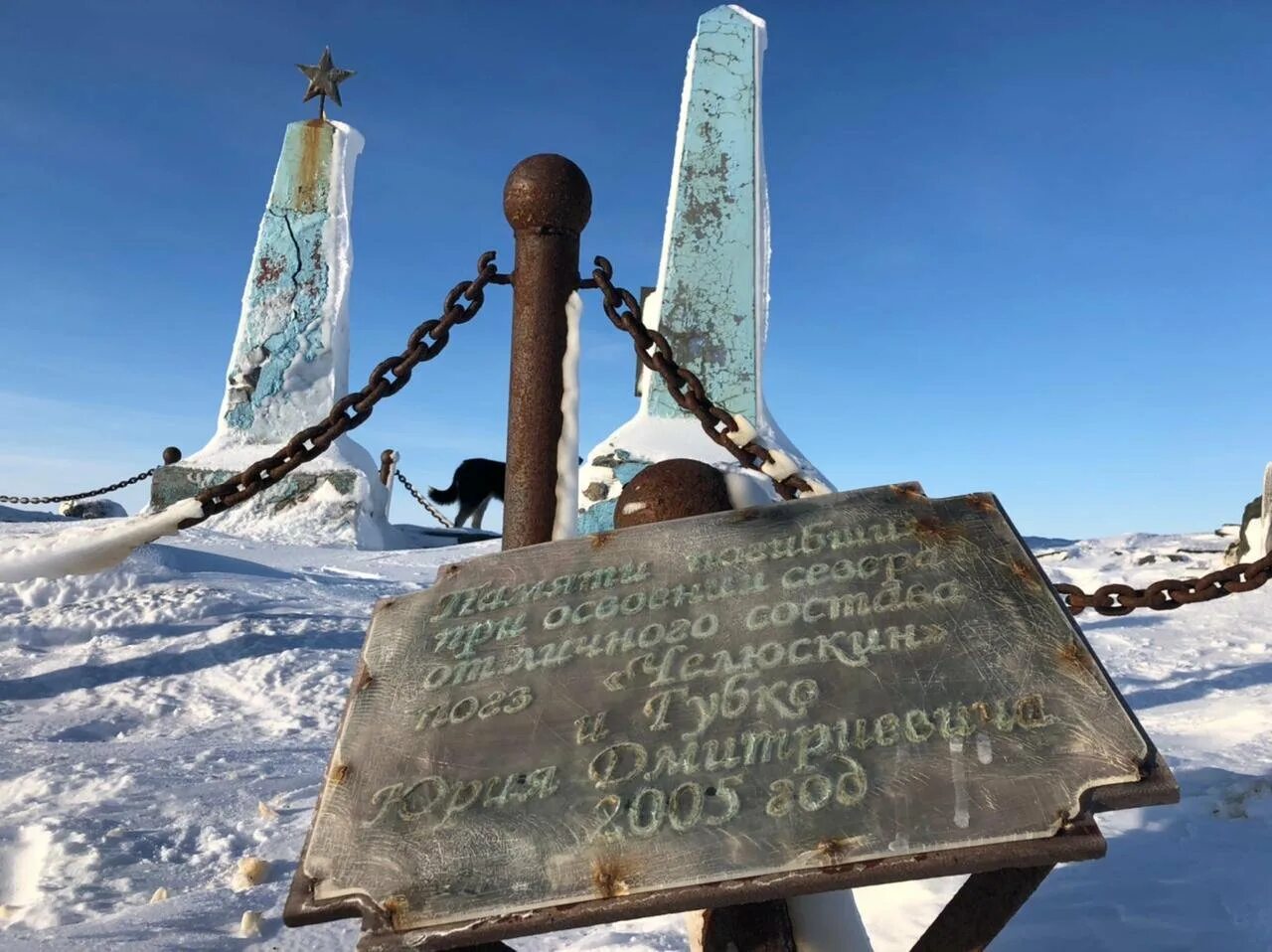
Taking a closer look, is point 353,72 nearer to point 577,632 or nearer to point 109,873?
point 109,873

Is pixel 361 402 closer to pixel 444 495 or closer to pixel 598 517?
pixel 598 517

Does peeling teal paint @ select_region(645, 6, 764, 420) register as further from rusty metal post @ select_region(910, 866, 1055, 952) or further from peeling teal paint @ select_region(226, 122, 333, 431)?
rusty metal post @ select_region(910, 866, 1055, 952)

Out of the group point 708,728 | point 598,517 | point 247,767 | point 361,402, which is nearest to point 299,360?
point 598,517

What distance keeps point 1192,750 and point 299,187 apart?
28.0 feet

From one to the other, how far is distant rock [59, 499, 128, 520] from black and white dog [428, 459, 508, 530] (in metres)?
4.04

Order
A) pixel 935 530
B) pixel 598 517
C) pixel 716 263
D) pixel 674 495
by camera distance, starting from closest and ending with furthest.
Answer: pixel 935 530 < pixel 674 495 < pixel 598 517 < pixel 716 263

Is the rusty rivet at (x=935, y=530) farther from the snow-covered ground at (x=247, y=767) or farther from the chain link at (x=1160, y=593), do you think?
the snow-covered ground at (x=247, y=767)

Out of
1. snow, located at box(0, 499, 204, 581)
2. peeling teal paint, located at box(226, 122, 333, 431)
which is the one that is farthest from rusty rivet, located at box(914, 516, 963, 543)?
peeling teal paint, located at box(226, 122, 333, 431)

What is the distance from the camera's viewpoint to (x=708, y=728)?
123cm

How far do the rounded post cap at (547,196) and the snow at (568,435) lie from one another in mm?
196

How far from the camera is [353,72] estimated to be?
921cm

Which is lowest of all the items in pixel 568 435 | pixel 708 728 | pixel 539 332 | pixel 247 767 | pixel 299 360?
pixel 247 767

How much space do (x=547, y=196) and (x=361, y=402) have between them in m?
0.72

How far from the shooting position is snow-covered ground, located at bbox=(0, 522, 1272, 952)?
1990mm
